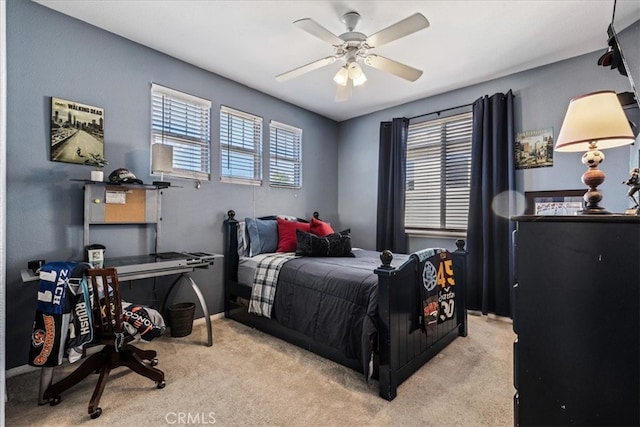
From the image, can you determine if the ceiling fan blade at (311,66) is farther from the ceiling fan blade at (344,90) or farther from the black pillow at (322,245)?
the black pillow at (322,245)

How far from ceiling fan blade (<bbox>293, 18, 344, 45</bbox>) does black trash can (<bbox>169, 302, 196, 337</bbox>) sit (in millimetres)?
2497

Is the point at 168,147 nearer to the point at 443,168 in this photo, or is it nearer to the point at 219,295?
the point at 219,295

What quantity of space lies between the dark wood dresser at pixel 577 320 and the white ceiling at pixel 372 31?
2.02m

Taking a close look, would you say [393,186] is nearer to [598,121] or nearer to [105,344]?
[598,121]

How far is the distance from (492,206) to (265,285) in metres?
2.55

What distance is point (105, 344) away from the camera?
176 centimetres

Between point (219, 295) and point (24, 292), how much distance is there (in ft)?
5.14

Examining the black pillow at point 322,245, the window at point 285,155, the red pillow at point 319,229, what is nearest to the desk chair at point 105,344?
the black pillow at point 322,245

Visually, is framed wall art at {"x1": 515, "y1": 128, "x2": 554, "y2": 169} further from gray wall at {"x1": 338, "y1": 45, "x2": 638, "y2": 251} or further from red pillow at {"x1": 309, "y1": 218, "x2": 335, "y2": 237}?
red pillow at {"x1": 309, "y1": 218, "x2": 335, "y2": 237}

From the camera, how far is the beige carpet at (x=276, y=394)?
5.33 feet

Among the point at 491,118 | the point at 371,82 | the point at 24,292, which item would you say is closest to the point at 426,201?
the point at 491,118

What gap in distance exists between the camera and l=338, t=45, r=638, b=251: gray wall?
8.66 ft

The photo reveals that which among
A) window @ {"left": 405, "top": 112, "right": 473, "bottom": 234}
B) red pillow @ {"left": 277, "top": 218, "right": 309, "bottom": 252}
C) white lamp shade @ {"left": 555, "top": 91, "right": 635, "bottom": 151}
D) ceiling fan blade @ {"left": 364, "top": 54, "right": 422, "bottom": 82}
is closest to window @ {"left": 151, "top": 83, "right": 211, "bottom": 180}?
red pillow @ {"left": 277, "top": 218, "right": 309, "bottom": 252}

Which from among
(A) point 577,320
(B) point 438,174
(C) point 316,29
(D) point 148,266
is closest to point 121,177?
(D) point 148,266
